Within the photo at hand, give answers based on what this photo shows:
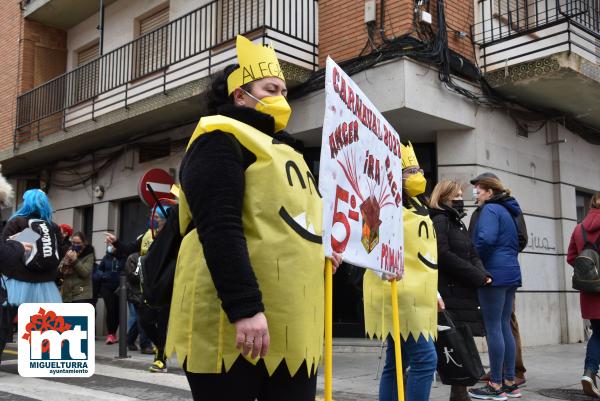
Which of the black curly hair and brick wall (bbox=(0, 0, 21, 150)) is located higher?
brick wall (bbox=(0, 0, 21, 150))

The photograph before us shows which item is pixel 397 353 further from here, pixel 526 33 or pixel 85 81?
pixel 85 81

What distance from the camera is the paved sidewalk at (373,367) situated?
562 cm

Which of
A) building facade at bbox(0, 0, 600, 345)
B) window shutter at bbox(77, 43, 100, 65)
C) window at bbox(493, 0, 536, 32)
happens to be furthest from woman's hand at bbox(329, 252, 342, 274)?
window shutter at bbox(77, 43, 100, 65)

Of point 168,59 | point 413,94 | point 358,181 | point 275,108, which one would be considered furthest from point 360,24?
point 275,108

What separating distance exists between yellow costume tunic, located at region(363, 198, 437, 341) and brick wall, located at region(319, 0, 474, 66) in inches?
210

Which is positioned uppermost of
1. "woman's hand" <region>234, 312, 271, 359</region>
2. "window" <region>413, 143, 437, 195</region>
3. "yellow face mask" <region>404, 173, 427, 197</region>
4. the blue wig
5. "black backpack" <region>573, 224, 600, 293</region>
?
"window" <region>413, 143, 437, 195</region>

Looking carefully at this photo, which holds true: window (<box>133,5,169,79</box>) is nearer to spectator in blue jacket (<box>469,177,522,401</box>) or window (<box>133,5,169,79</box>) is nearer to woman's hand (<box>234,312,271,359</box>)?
spectator in blue jacket (<box>469,177,522,401</box>)

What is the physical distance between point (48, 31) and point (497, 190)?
12792mm

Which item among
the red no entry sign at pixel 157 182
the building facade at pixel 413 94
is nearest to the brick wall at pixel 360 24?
the building facade at pixel 413 94

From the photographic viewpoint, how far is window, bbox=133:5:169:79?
40.0 feet

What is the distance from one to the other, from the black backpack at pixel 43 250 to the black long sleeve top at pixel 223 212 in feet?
14.7

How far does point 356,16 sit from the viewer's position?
9.33 metres

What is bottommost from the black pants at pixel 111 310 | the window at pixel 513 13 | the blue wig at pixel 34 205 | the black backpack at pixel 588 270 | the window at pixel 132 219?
the black pants at pixel 111 310

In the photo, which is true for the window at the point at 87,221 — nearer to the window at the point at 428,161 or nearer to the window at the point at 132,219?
the window at the point at 132,219
